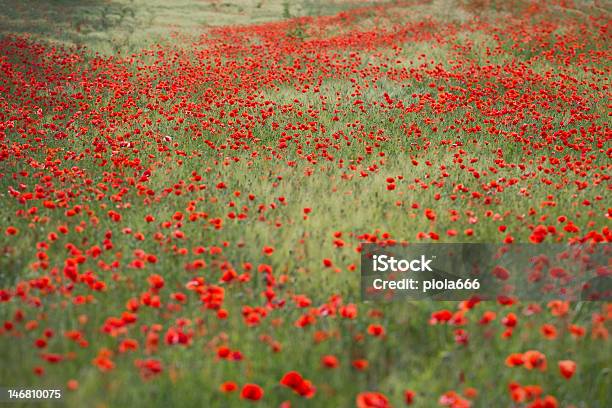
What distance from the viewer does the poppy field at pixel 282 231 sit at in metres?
2.67

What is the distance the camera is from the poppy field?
2672 mm

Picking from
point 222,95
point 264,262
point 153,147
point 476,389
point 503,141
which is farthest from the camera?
point 222,95

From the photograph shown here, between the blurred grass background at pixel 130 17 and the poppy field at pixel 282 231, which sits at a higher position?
the blurred grass background at pixel 130 17

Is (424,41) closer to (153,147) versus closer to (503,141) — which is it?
(503,141)

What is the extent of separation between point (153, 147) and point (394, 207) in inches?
136

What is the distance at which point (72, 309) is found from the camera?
3.10m

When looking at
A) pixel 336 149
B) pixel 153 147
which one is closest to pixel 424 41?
pixel 336 149

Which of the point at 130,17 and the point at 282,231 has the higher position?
the point at 130,17

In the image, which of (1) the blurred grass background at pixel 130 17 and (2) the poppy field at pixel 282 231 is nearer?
(2) the poppy field at pixel 282 231

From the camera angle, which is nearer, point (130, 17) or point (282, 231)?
point (282, 231)

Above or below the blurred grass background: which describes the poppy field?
below

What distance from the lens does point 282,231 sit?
169 inches

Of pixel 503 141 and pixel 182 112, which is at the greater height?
pixel 182 112

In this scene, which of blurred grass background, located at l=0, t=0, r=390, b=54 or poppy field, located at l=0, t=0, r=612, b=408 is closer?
poppy field, located at l=0, t=0, r=612, b=408
